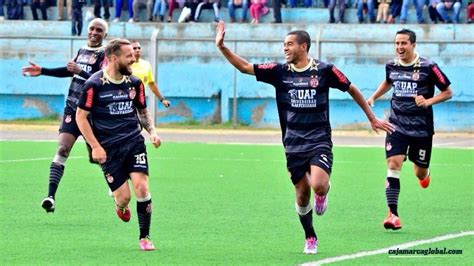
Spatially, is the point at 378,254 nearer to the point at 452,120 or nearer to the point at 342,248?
the point at 342,248

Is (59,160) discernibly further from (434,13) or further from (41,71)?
(434,13)

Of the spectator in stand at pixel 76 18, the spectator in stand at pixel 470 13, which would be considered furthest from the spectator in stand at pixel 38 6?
the spectator in stand at pixel 470 13

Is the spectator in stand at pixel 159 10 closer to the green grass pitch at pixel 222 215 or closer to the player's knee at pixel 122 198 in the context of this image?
the green grass pitch at pixel 222 215

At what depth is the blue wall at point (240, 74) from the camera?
34500mm

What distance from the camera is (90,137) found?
38.4 ft

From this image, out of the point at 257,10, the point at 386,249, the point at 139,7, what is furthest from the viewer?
the point at 139,7

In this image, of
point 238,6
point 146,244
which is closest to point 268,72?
point 146,244

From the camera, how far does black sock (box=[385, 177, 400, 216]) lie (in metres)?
13.5

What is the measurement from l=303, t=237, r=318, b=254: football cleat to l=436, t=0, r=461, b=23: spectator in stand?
Answer: 27.1 metres

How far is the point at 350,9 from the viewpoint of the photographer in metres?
39.4

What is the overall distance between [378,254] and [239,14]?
1159 inches

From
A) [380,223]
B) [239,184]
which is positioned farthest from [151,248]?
[239,184]

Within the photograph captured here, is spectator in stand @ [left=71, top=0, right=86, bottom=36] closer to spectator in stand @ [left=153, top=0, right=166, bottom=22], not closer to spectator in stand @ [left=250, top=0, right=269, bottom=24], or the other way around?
spectator in stand @ [left=153, top=0, right=166, bottom=22]

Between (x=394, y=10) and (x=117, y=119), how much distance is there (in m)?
27.2
